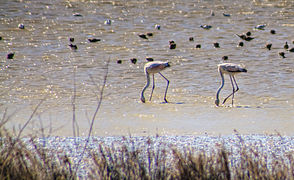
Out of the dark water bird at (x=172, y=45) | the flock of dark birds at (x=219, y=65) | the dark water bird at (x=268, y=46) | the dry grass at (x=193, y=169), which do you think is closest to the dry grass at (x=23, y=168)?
the dry grass at (x=193, y=169)

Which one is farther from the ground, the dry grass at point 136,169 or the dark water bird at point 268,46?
the dry grass at point 136,169

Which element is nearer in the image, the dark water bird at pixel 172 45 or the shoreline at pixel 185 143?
the shoreline at pixel 185 143

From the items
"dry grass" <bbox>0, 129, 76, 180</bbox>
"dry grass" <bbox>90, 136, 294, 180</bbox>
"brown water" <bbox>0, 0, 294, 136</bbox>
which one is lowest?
"brown water" <bbox>0, 0, 294, 136</bbox>

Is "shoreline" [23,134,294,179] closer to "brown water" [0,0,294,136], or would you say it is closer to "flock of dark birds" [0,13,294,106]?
"brown water" [0,0,294,136]

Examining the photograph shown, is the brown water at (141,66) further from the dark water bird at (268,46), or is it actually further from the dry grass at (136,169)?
the dry grass at (136,169)

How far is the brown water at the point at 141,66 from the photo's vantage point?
11.4 meters

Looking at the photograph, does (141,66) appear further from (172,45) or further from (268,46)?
(268,46)

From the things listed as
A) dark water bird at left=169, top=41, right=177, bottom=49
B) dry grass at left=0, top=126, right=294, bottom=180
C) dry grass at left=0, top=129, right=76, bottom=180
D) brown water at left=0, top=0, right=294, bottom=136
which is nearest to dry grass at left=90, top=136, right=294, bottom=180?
dry grass at left=0, top=126, right=294, bottom=180

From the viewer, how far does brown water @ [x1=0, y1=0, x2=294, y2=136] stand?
11352 mm

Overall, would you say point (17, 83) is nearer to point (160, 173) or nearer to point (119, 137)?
point (119, 137)

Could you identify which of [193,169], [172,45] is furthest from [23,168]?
[172,45]

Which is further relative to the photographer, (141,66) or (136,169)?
(141,66)

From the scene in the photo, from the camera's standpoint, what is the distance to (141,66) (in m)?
16.7

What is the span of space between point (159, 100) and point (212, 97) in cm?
126
